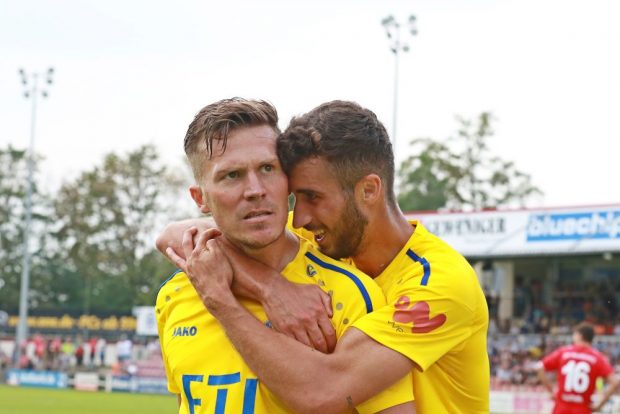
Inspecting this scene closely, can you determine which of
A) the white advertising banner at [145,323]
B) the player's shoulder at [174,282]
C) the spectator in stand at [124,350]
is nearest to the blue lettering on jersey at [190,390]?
the player's shoulder at [174,282]

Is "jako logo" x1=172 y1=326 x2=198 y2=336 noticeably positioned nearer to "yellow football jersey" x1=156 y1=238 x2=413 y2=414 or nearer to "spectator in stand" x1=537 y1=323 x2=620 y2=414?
"yellow football jersey" x1=156 y1=238 x2=413 y2=414

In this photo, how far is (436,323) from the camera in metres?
3.87

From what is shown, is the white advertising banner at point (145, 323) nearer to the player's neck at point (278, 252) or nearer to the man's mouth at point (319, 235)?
the man's mouth at point (319, 235)

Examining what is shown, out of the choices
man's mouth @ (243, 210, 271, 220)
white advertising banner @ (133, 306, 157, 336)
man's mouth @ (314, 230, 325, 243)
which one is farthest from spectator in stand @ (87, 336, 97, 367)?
man's mouth @ (243, 210, 271, 220)

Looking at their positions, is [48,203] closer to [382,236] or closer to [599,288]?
[599,288]

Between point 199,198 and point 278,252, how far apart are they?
36 cm

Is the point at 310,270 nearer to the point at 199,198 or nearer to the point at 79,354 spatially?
the point at 199,198

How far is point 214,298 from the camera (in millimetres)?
3699

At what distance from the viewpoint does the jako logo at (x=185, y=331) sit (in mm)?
3748

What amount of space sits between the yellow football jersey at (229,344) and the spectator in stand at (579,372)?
1207 centimetres

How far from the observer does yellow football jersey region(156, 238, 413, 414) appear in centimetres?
359

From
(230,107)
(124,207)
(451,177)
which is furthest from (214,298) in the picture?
(124,207)

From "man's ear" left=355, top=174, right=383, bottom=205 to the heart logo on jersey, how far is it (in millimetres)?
414

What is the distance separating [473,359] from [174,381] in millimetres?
1179
